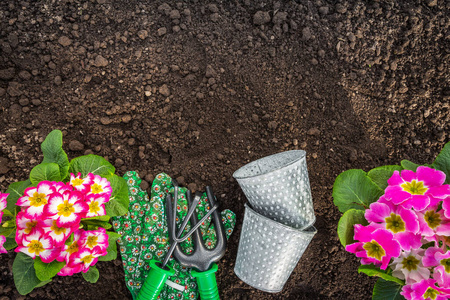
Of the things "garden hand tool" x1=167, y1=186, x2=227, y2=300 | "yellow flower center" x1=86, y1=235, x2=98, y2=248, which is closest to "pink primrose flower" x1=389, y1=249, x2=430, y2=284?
"garden hand tool" x1=167, y1=186, x2=227, y2=300

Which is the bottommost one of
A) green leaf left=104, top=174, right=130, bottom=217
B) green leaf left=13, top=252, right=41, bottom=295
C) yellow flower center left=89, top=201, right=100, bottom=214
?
green leaf left=13, top=252, right=41, bottom=295

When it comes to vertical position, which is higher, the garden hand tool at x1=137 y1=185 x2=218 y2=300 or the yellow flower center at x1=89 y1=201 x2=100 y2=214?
the yellow flower center at x1=89 y1=201 x2=100 y2=214

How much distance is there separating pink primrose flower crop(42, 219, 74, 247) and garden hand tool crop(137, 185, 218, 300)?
472 millimetres

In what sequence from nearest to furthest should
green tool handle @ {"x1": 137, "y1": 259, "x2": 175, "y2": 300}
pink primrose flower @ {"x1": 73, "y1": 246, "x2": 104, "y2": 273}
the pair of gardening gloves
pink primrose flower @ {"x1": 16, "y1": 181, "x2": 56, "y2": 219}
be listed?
pink primrose flower @ {"x1": 16, "y1": 181, "x2": 56, "y2": 219}, pink primrose flower @ {"x1": 73, "y1": 246, "x2": 104, "y2": 273}, green tool handle @ {"x1": 137, "y1": 259, "x2": 175, "y2": 300}, the pair of gardening gloves

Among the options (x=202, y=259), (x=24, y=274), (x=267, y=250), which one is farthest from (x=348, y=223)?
(x=24, y=274)

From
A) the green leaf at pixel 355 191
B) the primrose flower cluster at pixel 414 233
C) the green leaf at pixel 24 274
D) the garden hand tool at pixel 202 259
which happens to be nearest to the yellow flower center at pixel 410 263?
the primrose flower cluster at pixel 414 233

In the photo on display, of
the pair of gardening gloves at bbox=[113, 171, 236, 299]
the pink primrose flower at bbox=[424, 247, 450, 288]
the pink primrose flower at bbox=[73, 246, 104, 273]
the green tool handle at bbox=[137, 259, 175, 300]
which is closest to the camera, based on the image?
the pink primrose flower at bbox=[424, 247, 450, 288]

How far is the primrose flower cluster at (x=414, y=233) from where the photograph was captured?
933 mm

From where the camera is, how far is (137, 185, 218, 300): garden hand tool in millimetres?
1432

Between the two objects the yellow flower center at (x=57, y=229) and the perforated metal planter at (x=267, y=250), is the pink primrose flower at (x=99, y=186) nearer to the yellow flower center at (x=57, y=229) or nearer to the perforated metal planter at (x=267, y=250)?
the yellow flower center at (x=57, y=229)

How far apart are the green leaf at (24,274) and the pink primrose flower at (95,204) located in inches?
13.0

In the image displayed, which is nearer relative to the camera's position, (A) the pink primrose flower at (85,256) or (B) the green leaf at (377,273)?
(B) the green leaf at (377,273)

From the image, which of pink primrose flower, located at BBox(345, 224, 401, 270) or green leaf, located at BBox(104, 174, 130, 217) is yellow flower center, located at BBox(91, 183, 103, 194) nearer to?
green leaf, located at BBox(104, 174, 130, 217)

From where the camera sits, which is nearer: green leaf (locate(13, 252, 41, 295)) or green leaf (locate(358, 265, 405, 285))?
green leaf (locate(358, 265, 405, 285))
